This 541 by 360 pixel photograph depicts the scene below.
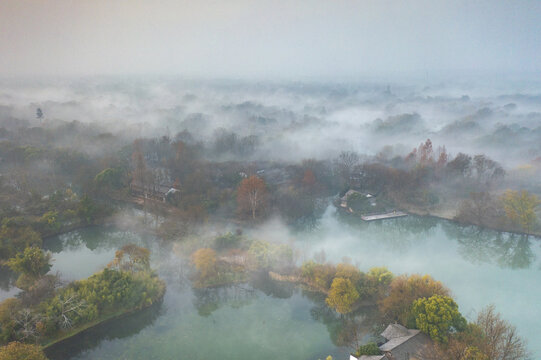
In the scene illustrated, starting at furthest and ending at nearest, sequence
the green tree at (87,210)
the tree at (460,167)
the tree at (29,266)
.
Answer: the tree at (460,167) → the green tree at (87,210) → the tree at (29,266)

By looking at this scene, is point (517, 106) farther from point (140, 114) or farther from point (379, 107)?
point (140, 114)

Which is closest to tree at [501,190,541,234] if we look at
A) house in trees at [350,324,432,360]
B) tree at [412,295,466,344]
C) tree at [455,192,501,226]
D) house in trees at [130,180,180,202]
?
tree at [455,192,501,226]

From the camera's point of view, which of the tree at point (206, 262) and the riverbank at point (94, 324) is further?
the tree at point (206, 262)

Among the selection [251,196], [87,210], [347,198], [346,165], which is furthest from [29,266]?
[346,165]

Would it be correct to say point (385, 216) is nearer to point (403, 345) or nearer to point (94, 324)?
point (403, 345)

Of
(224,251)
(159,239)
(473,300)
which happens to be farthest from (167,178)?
(473,300)

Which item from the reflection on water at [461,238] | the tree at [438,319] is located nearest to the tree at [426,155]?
the reflection on water at [461,238]

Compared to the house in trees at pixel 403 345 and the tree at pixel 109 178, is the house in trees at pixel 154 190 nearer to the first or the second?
the tree at pixel 109 178
